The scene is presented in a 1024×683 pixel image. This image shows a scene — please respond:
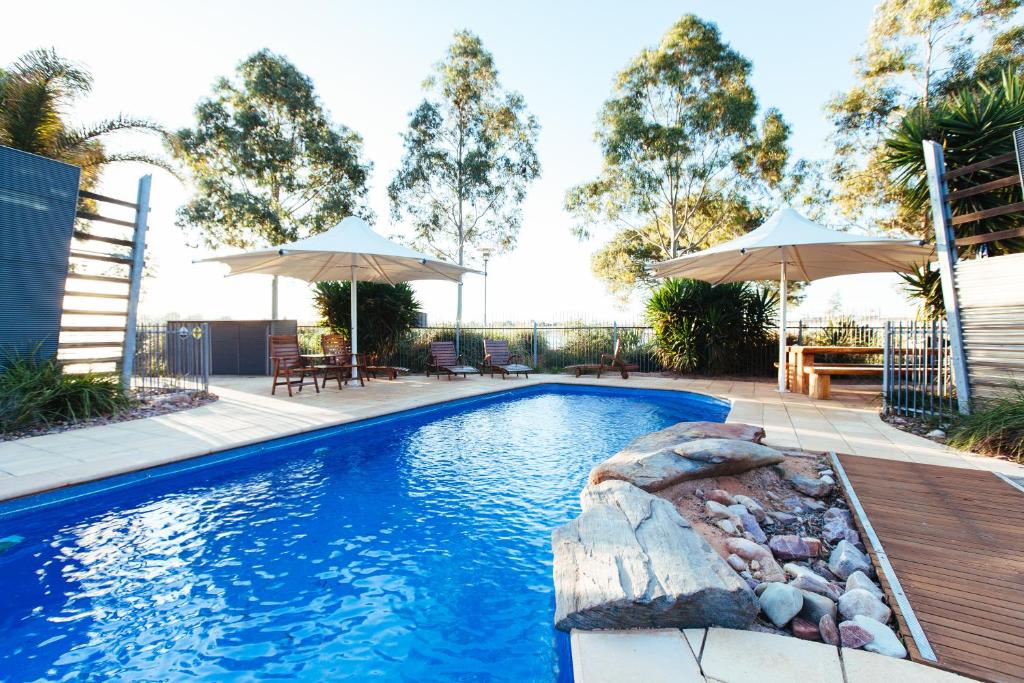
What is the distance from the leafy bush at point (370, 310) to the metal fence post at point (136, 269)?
4911 millimetres

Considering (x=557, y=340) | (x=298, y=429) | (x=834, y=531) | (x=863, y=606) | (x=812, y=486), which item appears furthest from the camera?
(x=557, y=340)

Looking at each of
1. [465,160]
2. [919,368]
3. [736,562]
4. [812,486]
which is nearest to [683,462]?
[812,486]

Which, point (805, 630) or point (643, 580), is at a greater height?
point (643, 580)

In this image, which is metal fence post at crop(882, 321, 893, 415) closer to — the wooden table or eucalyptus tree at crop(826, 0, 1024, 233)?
the wooden table

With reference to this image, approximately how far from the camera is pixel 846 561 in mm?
2398

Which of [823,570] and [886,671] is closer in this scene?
[886,671]

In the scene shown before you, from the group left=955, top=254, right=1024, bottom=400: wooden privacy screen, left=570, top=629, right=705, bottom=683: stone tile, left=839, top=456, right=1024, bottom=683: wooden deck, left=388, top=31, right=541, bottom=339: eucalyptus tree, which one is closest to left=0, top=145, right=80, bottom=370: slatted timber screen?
left=570, top=629, right=705, bottom=683: stone tile

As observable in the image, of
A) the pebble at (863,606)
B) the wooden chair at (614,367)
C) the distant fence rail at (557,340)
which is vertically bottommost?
the pebble at (863,606)

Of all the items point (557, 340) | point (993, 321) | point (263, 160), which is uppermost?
point (263, 160)

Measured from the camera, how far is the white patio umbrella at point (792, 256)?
6.97m

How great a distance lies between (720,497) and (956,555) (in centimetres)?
120

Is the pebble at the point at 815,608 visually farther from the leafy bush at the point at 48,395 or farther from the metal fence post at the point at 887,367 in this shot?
the leafy bush at the point at 48,395

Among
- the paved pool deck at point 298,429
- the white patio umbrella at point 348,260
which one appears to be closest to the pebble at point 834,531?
the paved pool deck at point 298,429

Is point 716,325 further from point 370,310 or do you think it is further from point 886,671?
point 886,671
